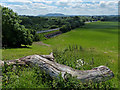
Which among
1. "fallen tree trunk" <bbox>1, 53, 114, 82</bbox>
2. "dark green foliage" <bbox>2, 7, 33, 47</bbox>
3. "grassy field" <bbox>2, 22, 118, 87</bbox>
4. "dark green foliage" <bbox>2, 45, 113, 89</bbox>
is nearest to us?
"dark green foliage" <bbox>2, 45, 113, 89</bbox>

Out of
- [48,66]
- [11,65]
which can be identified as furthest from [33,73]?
[11,65]

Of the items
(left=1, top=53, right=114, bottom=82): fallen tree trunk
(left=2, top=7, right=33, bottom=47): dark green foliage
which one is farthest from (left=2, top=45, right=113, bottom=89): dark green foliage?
(left=2, top=7, right=33, bottom=47): dark green foliage

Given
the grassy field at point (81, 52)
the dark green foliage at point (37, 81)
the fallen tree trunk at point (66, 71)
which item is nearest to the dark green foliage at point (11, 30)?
the grassy field at point (81, 52)

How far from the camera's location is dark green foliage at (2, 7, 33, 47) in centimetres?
2414

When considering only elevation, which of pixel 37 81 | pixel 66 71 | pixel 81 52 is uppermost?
pixel 81 52

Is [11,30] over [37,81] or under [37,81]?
over

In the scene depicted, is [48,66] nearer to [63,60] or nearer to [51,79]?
[51,79]

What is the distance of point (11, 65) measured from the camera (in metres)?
9.70

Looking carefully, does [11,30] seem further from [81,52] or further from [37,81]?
[37,81]

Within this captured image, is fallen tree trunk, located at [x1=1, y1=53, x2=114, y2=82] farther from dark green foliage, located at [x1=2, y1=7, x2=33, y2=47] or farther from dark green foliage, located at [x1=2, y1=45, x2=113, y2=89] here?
dark green foliage, located at [x1=2, y1=7, x2=33, y2=47]

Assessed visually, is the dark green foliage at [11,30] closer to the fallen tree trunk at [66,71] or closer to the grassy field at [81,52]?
the grassy field at [81,52]

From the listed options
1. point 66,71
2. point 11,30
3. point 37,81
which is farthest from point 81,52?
point 11,30

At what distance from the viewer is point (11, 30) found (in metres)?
25.5

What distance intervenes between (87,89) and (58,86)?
1.97 meters
